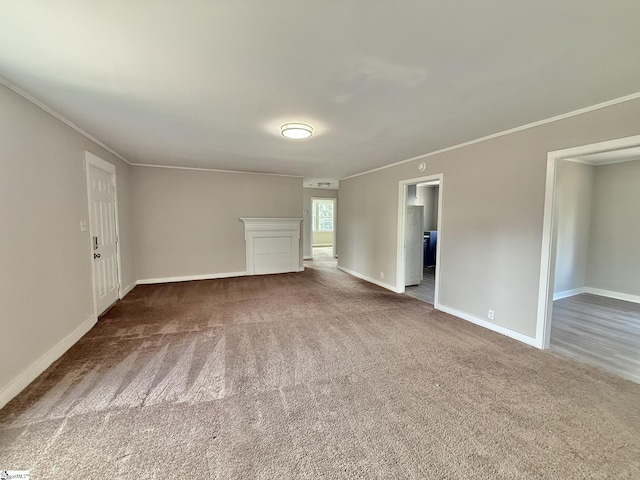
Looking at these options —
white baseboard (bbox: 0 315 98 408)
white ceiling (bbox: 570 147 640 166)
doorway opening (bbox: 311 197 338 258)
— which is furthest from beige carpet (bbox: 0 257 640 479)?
doorway opening (bbox: 311 197 338 258)

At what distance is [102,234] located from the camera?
3660 mm

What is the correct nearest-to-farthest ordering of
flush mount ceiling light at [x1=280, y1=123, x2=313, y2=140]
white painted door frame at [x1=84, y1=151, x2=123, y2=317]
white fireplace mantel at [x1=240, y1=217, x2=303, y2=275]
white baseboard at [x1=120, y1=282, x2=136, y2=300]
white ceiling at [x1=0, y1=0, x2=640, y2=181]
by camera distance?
white ceiling at [x1=0, y1=0, x2=640, y2=181] < flush mount ceiling light at [x1=280, y1=123, x2=313, y2=140] < white painted door frame at [x1=84, y1=151, x2=123, y2=317] < white baseboard at [x1=120, y1=282, x2=136, y2=300] < white fireplace mantel at [x1=240, y1=217, x2=303, y2=275]

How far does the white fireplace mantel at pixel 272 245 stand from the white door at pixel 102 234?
242cm

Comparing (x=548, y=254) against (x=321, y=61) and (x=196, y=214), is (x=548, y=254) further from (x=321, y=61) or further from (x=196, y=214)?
(x=196, y=214)

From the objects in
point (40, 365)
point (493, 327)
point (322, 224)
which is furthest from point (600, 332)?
point (322, 224)

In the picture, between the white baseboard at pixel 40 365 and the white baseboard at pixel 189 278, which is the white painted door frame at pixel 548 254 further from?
the white baseboard at pixel 189 278

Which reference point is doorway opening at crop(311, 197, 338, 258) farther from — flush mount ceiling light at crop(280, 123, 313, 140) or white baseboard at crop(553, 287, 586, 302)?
flush mount ceiling light at crop(280, 123, 313, 140)

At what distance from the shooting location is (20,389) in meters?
2.04

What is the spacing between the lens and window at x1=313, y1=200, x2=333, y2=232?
11125 millimetres

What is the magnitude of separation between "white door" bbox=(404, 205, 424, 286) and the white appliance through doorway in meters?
4.82

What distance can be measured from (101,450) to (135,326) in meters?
2.02

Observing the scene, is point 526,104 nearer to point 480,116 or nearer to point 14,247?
point 480,116

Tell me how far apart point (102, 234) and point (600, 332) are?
646cm

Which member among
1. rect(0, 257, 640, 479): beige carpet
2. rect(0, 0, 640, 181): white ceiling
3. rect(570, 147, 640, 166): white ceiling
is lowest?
rect(0, 257, 640, 479): beige carpet
